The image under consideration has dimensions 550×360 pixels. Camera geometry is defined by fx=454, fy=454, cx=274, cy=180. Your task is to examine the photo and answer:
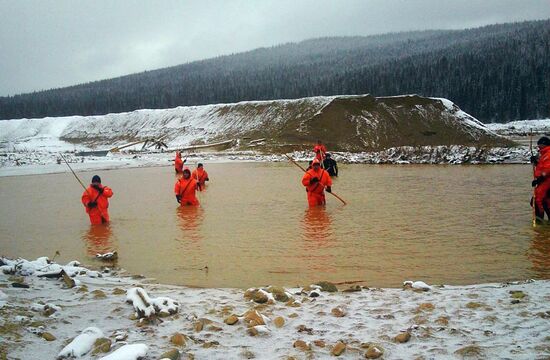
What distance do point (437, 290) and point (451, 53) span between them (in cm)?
11532

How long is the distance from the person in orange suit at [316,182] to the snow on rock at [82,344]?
9.22 m

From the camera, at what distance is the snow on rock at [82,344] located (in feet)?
13.4

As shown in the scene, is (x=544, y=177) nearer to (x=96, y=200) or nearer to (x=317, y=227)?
(x=317, y=227)

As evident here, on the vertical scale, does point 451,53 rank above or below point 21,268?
above

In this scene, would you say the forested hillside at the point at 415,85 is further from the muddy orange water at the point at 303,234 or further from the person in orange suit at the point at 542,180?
the person in orange suit at the point at 542,180

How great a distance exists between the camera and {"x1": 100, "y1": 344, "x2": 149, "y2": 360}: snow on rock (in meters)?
3.88

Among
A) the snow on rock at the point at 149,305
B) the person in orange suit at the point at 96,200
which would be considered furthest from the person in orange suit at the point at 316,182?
the snow on rock at the point at 149,305

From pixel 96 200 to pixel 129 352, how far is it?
887cm

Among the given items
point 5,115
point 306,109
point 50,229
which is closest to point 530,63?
point 306,109

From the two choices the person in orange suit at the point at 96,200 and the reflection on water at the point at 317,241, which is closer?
the reflection on water at the point at 317,241

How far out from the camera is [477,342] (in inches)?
164

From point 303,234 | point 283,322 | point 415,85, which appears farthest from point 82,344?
point 415,85

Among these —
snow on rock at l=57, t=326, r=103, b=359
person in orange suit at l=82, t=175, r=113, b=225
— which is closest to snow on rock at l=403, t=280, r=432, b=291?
snow on rock at l=57, t=326, r=103, b=359

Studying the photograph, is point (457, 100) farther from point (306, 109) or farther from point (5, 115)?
point (5, 115)
